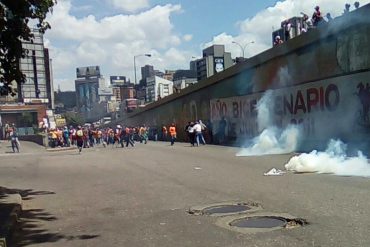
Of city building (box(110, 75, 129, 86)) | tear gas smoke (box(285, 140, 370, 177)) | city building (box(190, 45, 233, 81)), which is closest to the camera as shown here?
tear gas smoke (box(285, 140, 370, 177))

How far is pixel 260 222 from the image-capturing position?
6.71 meters

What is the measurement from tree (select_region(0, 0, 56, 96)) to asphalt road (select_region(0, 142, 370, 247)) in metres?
2.73

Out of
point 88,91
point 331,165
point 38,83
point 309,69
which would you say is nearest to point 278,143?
point 309,69

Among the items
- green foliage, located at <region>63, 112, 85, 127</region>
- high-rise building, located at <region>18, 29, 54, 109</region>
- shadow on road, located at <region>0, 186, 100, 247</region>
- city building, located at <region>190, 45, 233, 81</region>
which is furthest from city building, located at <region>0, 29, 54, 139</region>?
shadow on road, located at <region>0, 186, 100, 247</region>

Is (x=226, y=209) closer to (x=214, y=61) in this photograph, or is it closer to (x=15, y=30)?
(x=15, y=30)

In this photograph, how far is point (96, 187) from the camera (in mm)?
11539

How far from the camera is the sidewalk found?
665 cm

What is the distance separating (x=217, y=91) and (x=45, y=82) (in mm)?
54994

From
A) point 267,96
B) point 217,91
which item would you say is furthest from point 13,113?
point 267,96

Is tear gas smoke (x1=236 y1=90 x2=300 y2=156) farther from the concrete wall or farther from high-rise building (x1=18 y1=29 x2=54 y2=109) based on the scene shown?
high-rise building (x1=18 y1=29 x2=54 y2=109)

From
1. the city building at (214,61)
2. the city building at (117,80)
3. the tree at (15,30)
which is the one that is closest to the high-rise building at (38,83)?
the city building at (214,61)

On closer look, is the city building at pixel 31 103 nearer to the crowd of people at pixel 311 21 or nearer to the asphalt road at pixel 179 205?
the crowd of people at pixel 311 21

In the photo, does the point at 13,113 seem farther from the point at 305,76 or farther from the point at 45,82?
the point at 305,76

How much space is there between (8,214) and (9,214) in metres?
0.02
